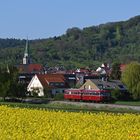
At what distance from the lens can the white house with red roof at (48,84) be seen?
10697cm

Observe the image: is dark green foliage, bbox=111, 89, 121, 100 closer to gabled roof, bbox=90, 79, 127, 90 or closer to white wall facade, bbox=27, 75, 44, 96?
gabled roof, bbox=90, 79, 127, 90

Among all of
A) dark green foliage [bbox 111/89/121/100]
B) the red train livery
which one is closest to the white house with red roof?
the red train livery

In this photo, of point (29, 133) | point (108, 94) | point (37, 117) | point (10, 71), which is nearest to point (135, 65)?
point (108, 94)

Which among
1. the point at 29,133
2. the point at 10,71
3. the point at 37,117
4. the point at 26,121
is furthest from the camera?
the point at 10,71

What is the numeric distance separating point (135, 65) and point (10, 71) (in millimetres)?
21368

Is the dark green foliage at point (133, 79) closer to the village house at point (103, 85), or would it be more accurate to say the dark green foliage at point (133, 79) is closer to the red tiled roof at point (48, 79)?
the village house at point (103, 85)

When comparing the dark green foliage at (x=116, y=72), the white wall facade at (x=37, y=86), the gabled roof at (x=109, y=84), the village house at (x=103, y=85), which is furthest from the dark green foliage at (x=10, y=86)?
the dark green foliage at (x=116, y=72)

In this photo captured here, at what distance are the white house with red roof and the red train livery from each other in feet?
51.7

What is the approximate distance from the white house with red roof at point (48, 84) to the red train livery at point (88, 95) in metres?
15.8

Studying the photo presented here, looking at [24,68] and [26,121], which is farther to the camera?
[24,68]

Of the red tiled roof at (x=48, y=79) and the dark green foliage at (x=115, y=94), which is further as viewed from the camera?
the red tiled roof at (x=48, y=79)

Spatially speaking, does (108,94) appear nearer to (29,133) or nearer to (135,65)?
(135,65)

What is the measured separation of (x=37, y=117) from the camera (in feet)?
102

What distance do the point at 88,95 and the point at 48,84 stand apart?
2216 cm
